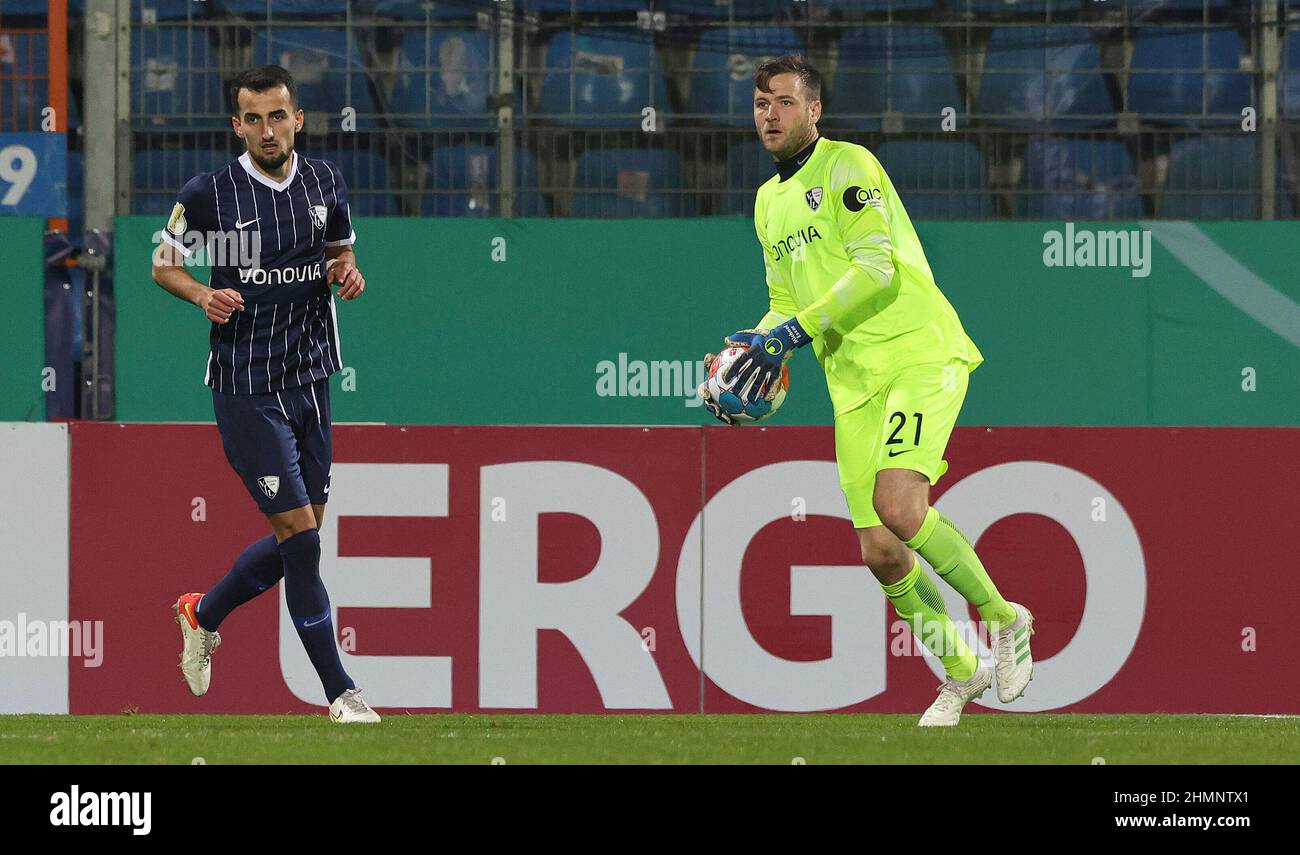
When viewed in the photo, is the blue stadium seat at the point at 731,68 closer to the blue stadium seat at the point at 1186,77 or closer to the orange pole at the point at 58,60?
the blue stadium seat at the point at 1186,77

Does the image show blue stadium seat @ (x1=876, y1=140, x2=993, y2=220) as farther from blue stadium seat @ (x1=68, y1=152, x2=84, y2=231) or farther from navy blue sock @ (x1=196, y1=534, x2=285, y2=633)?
navy blue sock @ (x1=196, y1=534, x2=285, y2=633)

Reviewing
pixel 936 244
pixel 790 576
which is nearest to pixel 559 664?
pixel 790 576

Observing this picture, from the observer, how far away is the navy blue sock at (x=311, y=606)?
241 inches

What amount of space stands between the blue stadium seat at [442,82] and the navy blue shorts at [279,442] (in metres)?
2.80

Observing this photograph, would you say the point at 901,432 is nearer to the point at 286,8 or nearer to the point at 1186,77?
the point at 1186,77

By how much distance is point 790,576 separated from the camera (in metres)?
7.63

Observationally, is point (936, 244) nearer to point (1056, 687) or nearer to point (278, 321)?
point (1056, 687)

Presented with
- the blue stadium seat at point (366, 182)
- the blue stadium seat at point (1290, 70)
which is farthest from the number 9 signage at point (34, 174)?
the blue stadium seat at point (1290, 70)

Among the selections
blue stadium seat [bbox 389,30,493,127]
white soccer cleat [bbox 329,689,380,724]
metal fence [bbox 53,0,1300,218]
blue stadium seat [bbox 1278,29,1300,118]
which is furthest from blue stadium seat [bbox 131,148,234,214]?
blue stadium seat [bbox 1278,29,1300,118]

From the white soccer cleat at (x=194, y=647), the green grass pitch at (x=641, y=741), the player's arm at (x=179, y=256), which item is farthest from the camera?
the white soccer cleat at (x=194, y=647)

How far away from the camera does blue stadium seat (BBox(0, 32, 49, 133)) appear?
8.67 metres

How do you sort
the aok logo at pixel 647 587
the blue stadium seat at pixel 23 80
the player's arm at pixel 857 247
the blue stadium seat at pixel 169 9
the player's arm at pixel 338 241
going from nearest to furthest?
the player's arm at pixel 857 247 → the player's arm at pixel 338 241 → the aok logo at pixel 647 587 → the blue stadium seat at pixel 23 80 → the blue stadium seat at pixel 169 9

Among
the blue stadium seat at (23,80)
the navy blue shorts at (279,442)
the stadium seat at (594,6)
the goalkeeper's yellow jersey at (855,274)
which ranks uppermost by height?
the stadium seat at (594,6)

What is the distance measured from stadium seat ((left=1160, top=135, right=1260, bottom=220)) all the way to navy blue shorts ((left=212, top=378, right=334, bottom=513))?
4399 millimetres
